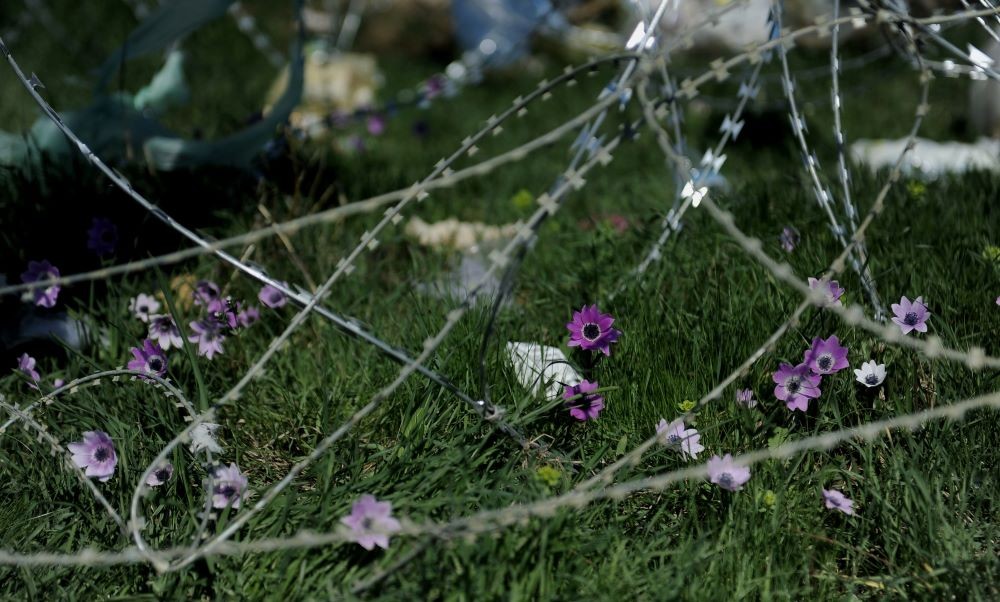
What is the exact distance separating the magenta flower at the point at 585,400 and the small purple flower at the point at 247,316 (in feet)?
3.11

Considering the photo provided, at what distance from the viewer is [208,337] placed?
2.37m

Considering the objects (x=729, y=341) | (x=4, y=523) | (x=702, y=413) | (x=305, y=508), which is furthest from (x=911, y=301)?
(x=4, y=523)

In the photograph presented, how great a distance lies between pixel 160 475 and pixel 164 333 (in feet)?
1.83

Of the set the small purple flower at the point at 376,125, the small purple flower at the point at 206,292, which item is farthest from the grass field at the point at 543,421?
the small purple flower at the point at 376,125

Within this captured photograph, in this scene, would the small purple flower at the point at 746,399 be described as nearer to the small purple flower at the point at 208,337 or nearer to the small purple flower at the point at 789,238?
the small purple flower at the point at 789,238

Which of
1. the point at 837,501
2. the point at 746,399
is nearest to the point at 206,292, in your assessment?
the point at 746,399

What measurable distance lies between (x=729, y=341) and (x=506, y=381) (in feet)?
1.85

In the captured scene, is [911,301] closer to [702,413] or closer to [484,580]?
[702,413]

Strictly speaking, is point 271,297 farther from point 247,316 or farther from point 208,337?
point 208,337

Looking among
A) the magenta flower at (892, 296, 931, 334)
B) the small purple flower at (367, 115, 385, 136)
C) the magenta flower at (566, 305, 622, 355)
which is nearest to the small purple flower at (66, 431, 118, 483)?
the magenta flower at (566, 305, 622, 355)

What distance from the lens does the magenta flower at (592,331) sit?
220 cm

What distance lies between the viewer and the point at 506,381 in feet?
7.29

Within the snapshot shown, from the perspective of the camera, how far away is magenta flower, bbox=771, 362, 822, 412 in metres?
2.00

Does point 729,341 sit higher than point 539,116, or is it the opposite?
point 729,341
